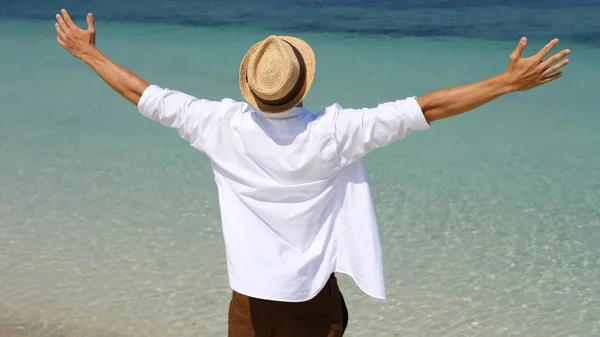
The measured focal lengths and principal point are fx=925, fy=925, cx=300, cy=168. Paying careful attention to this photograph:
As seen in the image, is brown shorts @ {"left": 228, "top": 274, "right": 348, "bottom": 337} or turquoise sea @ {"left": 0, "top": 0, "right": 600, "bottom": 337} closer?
brown shorts @ {"left": 228, "top": 274, "right": 348, "bottom": 337}

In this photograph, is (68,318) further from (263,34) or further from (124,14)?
(124,14)

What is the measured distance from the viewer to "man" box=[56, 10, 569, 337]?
2139 millimetres

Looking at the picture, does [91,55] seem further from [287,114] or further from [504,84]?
[504,84]

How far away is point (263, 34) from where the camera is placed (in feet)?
40.0

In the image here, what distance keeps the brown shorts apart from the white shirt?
103 mm

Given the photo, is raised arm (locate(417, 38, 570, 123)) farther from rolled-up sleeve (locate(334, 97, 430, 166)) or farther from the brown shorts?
the brown shorts

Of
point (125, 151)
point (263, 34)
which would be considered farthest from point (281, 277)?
point (263, 34)

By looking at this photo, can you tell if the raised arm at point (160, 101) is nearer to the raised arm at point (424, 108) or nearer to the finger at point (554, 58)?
the raised arm at point (424, 108)

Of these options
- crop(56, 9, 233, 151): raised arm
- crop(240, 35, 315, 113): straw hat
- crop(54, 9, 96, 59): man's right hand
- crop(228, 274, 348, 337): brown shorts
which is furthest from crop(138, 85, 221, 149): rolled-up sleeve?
crop(228, 274, 348, 337): brown shorts

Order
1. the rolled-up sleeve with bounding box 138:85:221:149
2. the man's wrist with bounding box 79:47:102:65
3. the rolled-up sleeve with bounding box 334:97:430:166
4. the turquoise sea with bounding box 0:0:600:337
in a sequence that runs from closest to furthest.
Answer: the rolled-up sleeve with bounding box 334:97:430:166, the rolled-up sleeve with bounding box 138:85:221:149, the man's wrist with bounding box 79:47:102:65, the turquoise sea with bounding box 0:0:600:337

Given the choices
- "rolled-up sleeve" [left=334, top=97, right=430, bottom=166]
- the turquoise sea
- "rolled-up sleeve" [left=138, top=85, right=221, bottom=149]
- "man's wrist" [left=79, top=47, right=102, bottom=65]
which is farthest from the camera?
the turquoise sea

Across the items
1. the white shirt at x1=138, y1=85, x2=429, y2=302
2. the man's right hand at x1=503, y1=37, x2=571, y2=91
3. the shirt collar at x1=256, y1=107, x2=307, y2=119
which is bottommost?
the white shirt at x1=138, y1=85, x2=429, y2=302

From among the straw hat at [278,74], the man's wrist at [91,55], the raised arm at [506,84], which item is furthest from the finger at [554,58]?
the man's wrist at [91,55]

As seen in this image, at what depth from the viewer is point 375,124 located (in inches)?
83.1
